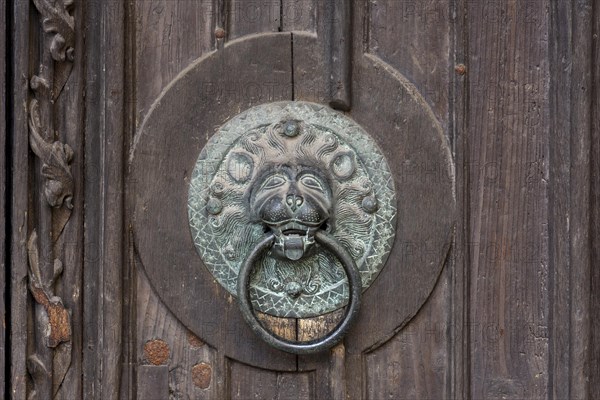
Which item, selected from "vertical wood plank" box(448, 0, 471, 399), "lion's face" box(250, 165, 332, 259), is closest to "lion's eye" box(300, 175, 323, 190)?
"lion's face" box(250, 165, 332, 259)

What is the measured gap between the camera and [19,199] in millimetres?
1169

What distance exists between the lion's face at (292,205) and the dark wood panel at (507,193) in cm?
19

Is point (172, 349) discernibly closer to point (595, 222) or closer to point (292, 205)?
point (292, 205)

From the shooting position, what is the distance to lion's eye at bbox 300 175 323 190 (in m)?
1.14

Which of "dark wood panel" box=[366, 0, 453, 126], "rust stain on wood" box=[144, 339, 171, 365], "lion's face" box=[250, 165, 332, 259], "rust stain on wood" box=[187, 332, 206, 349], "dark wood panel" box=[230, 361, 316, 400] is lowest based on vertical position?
"dark wood panel" box=[230, 361, 316, 400]

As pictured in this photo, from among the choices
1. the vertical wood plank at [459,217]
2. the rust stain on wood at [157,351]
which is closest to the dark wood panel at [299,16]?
→ the vertical wood plank at [459,217]

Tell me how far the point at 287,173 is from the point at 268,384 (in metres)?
0.26

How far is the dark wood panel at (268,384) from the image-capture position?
1188 millimetres

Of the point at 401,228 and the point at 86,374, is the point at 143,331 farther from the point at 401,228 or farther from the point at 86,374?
the point at 401,228

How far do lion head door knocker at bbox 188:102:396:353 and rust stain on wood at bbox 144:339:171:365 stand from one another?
0.11 metres

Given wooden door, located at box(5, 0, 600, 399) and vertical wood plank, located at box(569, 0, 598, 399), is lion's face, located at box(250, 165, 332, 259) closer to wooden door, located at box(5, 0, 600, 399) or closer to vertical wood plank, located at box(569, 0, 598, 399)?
wooden door, located at box(5, 0, 600, 399)

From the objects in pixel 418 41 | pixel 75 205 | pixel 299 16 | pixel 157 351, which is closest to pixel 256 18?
pixel 299 16

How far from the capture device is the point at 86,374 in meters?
1.20

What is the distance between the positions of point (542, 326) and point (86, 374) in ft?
1.78
